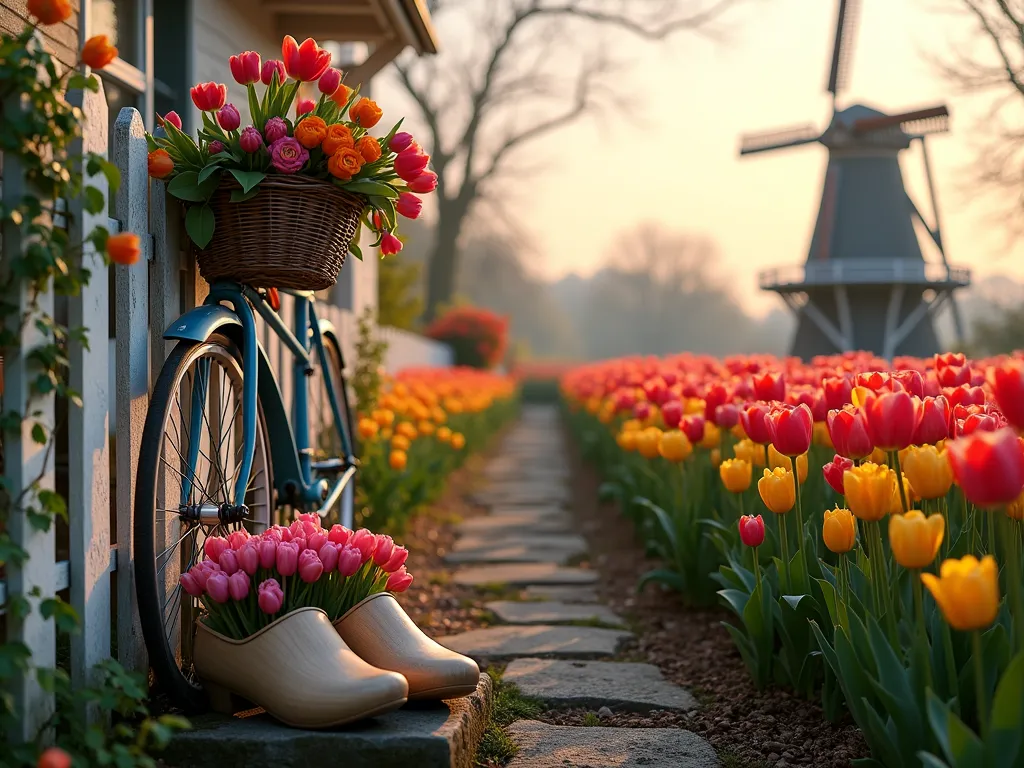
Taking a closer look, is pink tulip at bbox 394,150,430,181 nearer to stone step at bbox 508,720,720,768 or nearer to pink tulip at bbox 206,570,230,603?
pink tulip at bbox 206,570,230,603

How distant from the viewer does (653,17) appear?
21.4m

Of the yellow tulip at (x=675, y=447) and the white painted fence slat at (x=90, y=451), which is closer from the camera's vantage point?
the white painted fence slat at (x=90, y=451)

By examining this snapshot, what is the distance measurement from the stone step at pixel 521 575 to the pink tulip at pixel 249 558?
96.3 inches

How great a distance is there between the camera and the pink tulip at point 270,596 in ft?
7.06

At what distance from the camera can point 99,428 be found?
7.14 feet

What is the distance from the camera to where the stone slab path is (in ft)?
7.85

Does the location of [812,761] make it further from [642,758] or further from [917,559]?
[917,559]

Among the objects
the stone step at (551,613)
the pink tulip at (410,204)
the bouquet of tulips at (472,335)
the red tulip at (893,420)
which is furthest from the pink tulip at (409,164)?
the bouquet of tulips at (472,335)

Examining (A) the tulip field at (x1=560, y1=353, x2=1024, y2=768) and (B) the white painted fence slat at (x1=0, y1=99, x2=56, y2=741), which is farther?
(B) the white painted fence slat at (x1=0, y1=99, x2=56, y2=741)

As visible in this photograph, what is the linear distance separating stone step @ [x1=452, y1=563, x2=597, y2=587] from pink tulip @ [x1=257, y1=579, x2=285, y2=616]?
2.48m

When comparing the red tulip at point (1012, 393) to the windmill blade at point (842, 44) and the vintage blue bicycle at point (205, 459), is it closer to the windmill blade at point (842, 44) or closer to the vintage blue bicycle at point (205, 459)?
the vintage blue bicycle at point (205, 459)

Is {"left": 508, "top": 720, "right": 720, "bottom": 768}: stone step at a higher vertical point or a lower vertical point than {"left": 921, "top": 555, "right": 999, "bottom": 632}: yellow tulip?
lower

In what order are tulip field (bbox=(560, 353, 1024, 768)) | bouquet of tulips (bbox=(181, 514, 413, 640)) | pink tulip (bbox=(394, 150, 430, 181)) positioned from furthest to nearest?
pink tulip (bbox=(394, 150, 430, 181)) → bouquet of tulips (bbox=(181, 514, 413, 640)) → tulip field (bbox=(560, 353, 1024, 768))

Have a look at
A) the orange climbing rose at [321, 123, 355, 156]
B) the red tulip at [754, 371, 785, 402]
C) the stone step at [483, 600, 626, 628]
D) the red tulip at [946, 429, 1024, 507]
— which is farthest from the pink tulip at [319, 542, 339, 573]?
the stone step at [483, 600, 626, 628]
